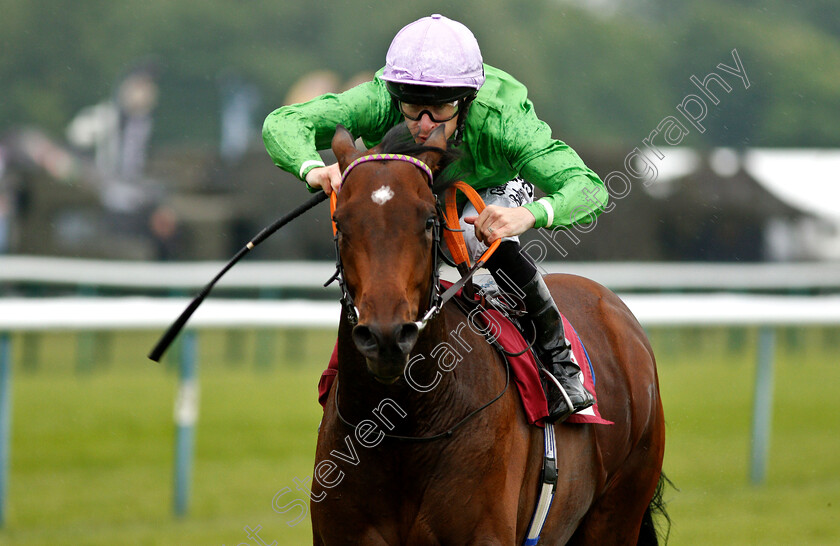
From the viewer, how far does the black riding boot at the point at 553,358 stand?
11.7 feet

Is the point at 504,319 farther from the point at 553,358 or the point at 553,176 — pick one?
the point at 553,176

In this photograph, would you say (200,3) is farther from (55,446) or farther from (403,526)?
(403,526)

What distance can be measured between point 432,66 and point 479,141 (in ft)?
1.15

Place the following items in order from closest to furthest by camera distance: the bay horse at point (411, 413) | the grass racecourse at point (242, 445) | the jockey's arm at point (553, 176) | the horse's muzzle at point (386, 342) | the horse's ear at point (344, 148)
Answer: the horse's muzzle at point (386, 342) < the bay horse at point (411, 413) < the horse's ear at point (344, 148) < the jockey's arm at point (553, 176) < the grass racecourse at point (242, 445)

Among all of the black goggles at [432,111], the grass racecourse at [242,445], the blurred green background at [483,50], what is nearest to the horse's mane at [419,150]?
the black goggles at [432,111]

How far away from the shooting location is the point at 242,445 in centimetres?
828

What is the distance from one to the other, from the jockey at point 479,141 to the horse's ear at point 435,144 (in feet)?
0.26

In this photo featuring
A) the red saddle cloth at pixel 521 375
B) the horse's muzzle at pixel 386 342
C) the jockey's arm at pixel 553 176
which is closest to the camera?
the horse's muzzle at pixel 386 342

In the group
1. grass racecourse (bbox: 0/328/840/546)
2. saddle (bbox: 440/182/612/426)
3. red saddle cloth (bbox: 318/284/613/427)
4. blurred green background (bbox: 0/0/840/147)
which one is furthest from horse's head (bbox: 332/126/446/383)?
blurred green background (bbox: 0/0/840/147)

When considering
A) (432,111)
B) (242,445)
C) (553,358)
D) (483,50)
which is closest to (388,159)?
(432,111)

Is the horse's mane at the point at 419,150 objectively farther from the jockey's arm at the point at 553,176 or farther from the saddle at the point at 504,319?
the jockey's arm at the point at 553,176

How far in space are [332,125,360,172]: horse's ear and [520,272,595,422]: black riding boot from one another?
83 cm

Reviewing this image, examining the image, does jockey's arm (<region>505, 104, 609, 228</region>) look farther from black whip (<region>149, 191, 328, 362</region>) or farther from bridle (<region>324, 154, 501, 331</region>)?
black whip (<region>149, 191, 328, 362</region>)

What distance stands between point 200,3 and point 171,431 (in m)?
27.7
